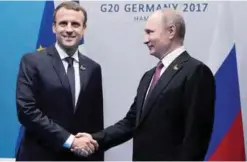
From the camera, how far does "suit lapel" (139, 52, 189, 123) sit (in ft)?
7.40

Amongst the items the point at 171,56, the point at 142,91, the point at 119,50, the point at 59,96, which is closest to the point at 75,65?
the point at 59,96

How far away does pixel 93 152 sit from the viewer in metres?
2.65

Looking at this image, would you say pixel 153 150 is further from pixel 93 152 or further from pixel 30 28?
pixel 30 28

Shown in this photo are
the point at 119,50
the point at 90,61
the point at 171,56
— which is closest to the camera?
the point at 171,56

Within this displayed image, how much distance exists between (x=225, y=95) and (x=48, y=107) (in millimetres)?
1067

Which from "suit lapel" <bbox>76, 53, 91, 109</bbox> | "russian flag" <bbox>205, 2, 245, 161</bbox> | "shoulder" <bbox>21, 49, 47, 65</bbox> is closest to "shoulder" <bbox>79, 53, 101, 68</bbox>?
"suit lapel" <bbox>76, 53, 91, 109</bbox>

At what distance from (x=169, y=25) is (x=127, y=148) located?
0.94m

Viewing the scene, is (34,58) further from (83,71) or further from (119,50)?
(119,50)

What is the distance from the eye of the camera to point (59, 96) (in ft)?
8.32

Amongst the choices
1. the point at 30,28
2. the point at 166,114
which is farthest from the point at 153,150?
the point at 30,28

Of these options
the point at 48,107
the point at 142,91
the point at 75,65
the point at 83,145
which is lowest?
the point at 83,145

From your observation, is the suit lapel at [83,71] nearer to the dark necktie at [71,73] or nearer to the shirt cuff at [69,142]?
the dark necktie at [71,73]

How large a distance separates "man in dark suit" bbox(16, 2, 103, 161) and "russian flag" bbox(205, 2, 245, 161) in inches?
29.2

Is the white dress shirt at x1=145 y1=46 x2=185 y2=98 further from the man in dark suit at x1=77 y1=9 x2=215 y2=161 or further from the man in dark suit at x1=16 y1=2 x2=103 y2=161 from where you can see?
the man in dark suit at x1=16 y1=2 x2=103 y2=161
